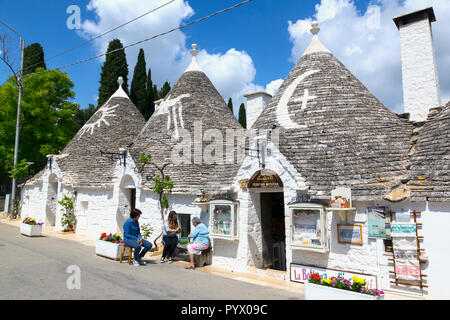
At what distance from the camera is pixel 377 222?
19.5ft

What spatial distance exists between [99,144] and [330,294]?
47.9 feet

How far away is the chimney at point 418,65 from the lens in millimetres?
8281

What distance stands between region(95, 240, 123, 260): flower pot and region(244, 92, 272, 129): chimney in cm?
759

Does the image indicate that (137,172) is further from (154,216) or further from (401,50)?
(401,50)

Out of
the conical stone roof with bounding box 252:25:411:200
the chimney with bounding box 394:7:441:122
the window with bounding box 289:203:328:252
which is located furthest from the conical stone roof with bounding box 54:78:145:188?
the chimney with bounding box 394:7:441:122

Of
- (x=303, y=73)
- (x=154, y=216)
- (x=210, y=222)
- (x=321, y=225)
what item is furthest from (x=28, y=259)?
(x=303, y=73)

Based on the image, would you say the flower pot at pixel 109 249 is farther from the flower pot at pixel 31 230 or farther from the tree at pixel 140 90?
the tree at pixel 140 90

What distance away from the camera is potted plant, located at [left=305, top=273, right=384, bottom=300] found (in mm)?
4566

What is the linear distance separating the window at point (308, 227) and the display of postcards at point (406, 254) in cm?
129

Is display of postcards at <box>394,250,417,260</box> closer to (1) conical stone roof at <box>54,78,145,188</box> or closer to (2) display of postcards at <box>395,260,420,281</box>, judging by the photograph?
(2) display of postcards at <box>395,260,420,281</box>

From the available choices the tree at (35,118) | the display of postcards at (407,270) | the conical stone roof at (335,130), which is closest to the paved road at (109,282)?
the display of postcards at (407,270)

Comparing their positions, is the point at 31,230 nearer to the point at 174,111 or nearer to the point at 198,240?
the point at 174,111

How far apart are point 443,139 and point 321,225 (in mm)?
3134

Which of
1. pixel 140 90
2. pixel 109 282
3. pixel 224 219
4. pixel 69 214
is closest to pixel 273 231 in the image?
pixel 224 219
